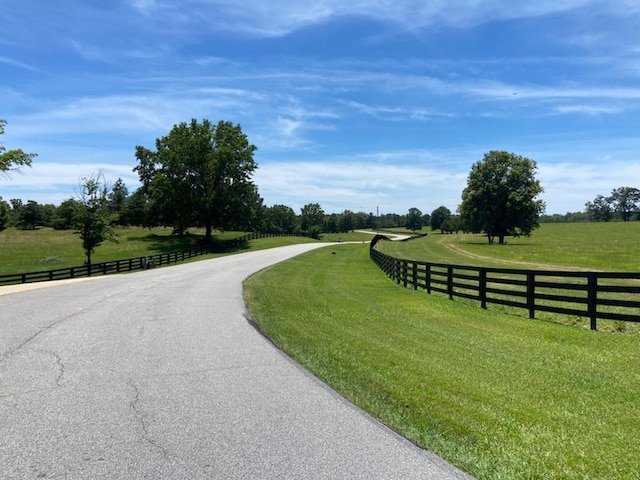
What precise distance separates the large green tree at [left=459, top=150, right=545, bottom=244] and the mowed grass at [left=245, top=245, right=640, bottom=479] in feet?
218

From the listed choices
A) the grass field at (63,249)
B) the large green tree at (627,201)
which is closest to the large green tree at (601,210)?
the large green tree at (627,201)

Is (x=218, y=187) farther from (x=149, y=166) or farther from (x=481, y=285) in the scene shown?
(x=481, y=285)

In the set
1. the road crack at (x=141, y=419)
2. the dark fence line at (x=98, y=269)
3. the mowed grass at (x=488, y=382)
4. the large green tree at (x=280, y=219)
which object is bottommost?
the dark fence line at (x=98, y=269)

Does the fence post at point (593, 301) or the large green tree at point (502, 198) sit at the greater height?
the large green tree at point (502, 198)

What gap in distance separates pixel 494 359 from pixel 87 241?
38.2 m

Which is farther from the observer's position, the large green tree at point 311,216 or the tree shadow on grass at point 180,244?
the large green tree at point 311,216

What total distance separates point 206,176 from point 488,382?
218 feet

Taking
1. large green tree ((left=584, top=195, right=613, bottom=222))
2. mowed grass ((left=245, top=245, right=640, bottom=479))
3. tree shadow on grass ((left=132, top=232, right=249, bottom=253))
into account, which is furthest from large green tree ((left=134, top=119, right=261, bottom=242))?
large green tree ((left=584, top=195, right=613, bottom=222))

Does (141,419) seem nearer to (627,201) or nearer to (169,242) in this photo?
(169,242)

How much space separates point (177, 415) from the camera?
5.43m

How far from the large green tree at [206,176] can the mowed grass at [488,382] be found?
2289 inches

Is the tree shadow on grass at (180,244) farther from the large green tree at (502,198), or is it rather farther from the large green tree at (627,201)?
the large green tree at (627,201)

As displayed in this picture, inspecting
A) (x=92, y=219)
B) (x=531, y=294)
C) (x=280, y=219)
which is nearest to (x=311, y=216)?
(x=280, y=219)

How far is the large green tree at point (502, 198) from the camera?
2936 inches
